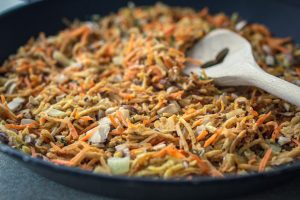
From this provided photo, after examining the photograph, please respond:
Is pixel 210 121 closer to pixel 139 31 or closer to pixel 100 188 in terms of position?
pixel 100 188

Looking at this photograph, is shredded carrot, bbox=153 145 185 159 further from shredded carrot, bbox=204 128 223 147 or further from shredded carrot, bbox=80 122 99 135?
shredded carrot, bbox=80 122 99 135

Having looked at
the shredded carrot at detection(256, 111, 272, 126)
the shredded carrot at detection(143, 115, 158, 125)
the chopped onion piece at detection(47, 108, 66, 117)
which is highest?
the chopped onion piece at detection(47, 108, 66, 117)

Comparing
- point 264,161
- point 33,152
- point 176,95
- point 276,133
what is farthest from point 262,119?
point 33,152

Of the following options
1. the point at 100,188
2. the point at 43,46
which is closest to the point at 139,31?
the point at 43,46

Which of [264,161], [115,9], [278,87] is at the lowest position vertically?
[264,161]

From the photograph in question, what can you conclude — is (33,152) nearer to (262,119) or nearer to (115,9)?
(262,119)

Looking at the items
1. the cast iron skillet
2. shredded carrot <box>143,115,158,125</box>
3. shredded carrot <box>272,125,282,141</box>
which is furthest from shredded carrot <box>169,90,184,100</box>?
the cast iron skillet

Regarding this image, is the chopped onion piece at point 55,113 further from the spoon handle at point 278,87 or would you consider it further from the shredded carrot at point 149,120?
the spoon handle at point 278,87
